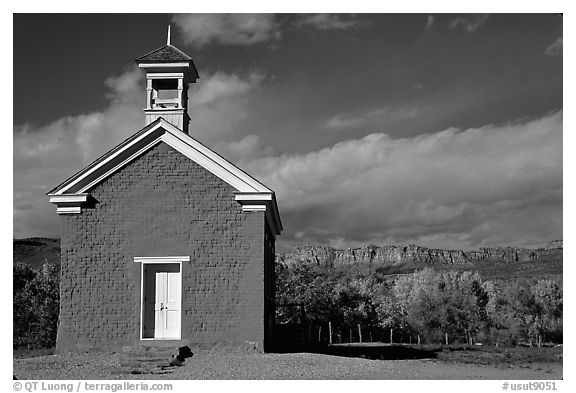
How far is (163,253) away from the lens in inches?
826

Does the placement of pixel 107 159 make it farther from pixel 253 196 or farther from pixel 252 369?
pixel 252 369

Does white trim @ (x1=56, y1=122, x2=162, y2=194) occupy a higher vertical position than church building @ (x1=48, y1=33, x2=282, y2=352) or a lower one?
higher

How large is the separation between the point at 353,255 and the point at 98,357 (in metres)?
105

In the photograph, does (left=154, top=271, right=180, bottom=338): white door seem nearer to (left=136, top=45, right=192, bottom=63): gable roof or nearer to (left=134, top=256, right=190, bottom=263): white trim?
(left=134, top=256, right=190, bottom=263): white trim

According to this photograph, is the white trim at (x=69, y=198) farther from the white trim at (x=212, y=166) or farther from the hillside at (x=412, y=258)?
the hillside at (x=412, y=258)

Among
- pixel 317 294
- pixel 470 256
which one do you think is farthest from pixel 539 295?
pixel 470 256

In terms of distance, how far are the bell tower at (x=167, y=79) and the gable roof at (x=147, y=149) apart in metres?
1.97

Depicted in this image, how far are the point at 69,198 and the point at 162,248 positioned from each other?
3.17 metres

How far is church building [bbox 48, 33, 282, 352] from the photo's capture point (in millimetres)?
20641

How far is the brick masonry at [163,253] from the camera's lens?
811 inches

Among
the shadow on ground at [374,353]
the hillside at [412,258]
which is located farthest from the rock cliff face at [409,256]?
the shadow on ground at [374,353]

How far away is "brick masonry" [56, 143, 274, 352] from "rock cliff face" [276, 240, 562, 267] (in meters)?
69.3

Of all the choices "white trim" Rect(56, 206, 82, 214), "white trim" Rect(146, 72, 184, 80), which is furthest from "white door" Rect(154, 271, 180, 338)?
"white trim" Rect(146, 72, 184, 80)
